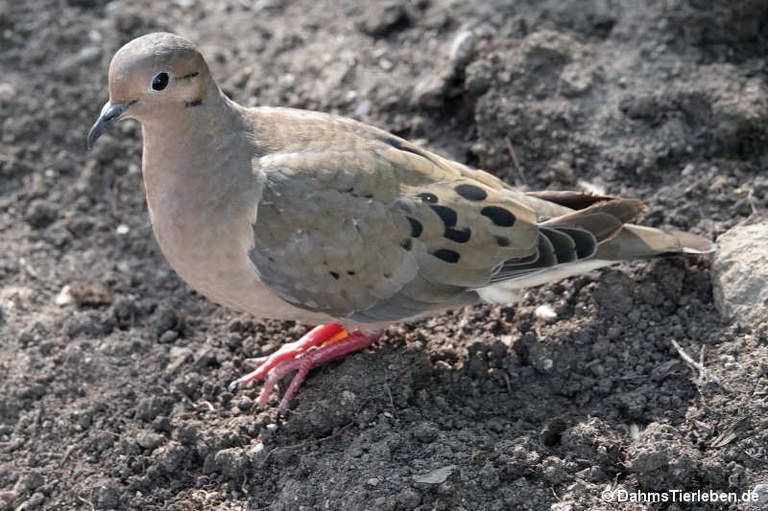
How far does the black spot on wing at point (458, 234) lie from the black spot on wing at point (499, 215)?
0.13 meters

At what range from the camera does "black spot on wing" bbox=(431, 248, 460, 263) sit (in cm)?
504

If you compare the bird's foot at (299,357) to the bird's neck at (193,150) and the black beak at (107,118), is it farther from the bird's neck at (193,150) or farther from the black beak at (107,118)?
the black beak at (107,118)

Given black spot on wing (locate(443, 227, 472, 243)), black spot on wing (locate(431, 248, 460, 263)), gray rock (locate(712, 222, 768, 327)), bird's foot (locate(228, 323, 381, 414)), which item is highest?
black spot on wing (locate(443, 227, 472, 243))

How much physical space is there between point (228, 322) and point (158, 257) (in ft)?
2.17

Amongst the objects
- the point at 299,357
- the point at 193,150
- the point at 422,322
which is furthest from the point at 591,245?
the point at 193,150

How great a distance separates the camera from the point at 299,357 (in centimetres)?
536

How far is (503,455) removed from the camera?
15.1 ft

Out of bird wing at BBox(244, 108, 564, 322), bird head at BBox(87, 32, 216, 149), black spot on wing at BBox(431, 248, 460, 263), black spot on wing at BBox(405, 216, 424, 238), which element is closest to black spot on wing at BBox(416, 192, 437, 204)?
bird wing at BBox(244, 108, 564, 322)

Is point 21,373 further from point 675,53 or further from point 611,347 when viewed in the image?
point 675,53

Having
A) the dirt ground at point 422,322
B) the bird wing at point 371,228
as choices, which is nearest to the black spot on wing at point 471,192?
the bird wing at point 371,228

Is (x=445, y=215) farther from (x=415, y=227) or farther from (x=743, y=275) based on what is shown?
(x=743, y=275)

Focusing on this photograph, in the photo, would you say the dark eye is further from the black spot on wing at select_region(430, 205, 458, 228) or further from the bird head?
the black spot on wing at select_region(430, 205, 458, 228)

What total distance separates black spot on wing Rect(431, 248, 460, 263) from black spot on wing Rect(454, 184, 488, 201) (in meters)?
0.27

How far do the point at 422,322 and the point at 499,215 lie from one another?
82 centimetres
